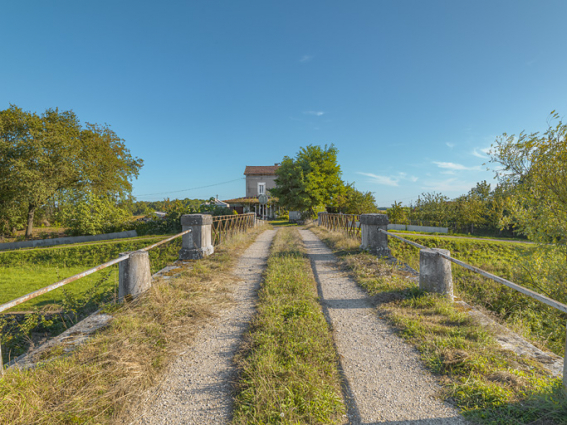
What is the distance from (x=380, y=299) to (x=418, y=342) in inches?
51.8

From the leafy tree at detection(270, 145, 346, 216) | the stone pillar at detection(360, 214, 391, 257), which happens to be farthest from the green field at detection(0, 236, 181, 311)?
the leafy tree at detection(270, 145, 346, 216)

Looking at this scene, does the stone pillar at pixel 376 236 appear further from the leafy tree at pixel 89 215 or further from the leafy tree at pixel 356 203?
the leafy tree at pixel 89 215

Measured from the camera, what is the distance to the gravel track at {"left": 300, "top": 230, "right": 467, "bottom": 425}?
1.91 m

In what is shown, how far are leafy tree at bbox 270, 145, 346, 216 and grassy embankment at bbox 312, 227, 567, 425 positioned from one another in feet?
66.2

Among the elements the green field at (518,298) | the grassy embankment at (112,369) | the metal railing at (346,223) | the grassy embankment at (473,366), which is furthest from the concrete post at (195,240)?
the green field at (518,298)

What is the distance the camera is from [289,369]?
2.29 m

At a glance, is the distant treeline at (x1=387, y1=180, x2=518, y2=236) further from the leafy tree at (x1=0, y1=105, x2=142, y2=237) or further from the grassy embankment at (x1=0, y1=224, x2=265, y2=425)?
the leafy tree at (x1=0, y1=105, x2=142, y2=237)

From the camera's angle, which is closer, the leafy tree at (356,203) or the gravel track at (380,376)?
the gravel track at (380,376)

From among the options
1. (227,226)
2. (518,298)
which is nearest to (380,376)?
(518,298)

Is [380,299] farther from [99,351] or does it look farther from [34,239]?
[34,239]

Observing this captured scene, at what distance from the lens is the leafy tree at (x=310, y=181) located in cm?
2419

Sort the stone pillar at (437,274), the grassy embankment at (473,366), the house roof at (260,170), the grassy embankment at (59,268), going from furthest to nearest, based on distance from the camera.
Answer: the house roof at (260,170), the grassy embankment at (59,268), the stone pillar at (437,274), the grassy embankment at (473,366)

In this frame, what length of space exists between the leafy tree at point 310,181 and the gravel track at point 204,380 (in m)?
20.8

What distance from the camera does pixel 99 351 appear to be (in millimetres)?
2605
